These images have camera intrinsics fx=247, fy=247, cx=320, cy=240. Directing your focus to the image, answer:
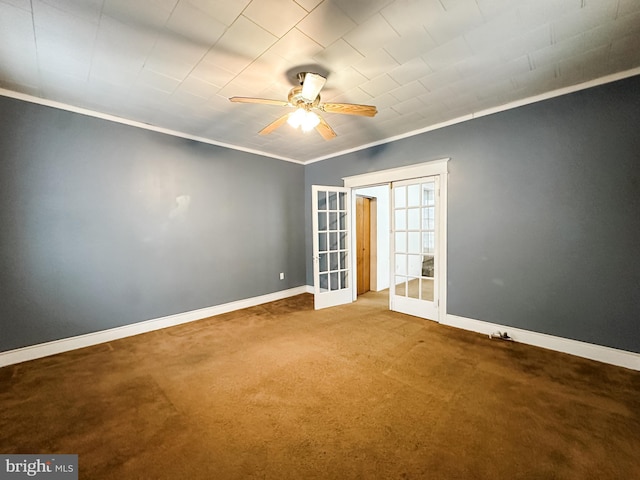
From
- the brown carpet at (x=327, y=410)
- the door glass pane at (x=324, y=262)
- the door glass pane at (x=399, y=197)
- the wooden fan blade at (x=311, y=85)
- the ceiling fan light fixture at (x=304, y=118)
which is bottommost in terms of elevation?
the brown carpet at (x=327, y=410)

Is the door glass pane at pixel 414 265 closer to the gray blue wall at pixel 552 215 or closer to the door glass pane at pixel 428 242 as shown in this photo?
the door glass pane at pixel 428 242

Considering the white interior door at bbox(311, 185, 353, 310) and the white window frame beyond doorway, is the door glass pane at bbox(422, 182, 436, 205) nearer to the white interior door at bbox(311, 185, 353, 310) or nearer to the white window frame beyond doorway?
the white window frame beyond doorway

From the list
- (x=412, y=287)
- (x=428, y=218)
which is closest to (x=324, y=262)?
(x=412, y=287)

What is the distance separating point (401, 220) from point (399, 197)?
361 mm

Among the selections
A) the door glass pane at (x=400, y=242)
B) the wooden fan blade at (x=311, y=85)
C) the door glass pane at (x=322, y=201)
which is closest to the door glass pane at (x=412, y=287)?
the door glass pane at (x=400, y=242)

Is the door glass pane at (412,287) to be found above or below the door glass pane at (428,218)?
below

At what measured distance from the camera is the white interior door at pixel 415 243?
136 inches

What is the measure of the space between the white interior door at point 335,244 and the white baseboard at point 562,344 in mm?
1851

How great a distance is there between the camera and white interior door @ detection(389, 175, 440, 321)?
3.46m

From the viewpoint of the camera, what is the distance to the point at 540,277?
267cm

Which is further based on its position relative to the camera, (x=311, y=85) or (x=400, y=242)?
(x=400, y=242)

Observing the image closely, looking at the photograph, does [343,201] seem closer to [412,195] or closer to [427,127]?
[412,195]

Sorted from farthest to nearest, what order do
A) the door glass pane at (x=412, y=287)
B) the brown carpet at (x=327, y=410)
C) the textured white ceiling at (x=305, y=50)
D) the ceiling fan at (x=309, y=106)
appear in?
1. the door glass pane at (x=412, y=287)
2. the ceiling fan at (x=309, y=106)
3. the textured white ceiling at (x=305, y=50)
4. the brown carpet at (x=327, y=410)

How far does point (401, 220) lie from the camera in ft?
12.8
